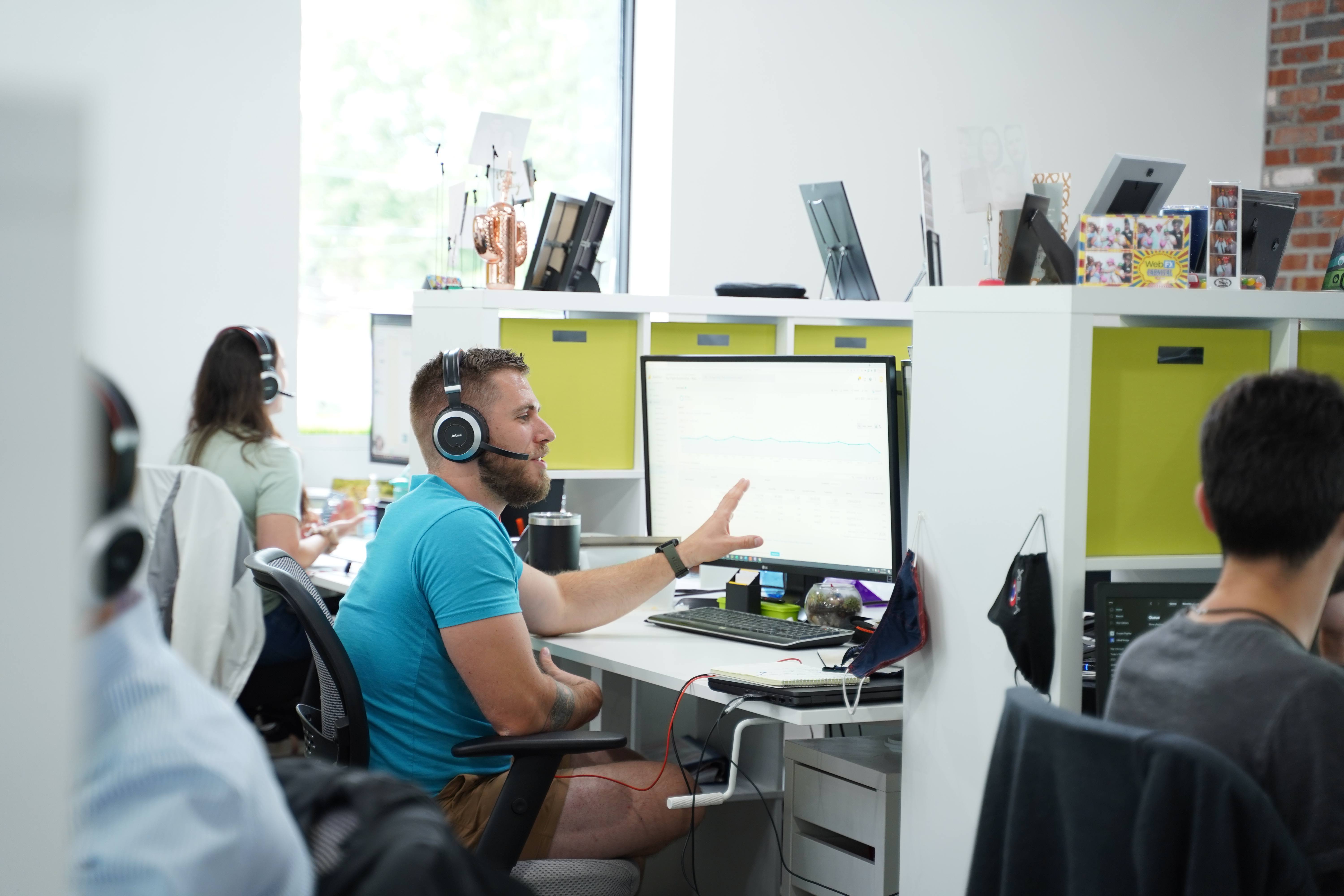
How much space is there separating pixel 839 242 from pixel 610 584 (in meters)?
1.53

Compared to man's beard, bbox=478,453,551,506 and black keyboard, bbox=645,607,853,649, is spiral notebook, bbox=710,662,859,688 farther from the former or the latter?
man's beard, bbox=478,453,551,506

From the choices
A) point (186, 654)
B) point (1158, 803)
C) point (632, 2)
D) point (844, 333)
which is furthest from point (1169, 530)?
point (632, 2)

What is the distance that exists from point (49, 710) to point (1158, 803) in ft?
2.97

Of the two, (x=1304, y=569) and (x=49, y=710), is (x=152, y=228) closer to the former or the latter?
(x=1304, y=569)

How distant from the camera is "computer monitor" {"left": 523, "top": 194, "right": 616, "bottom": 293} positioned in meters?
2.86

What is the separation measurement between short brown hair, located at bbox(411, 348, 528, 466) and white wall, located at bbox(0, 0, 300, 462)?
1.94 m

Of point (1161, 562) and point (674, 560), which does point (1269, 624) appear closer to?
point (1161, 562)

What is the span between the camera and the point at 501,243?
115 inches


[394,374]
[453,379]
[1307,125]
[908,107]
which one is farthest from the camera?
[1307,125]

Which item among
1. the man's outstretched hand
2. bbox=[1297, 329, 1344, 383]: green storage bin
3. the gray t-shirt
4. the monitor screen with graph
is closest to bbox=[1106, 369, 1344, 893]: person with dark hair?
the gray t-shirt

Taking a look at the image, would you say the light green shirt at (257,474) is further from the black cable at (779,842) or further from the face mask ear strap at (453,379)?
the black cable at (779,842)

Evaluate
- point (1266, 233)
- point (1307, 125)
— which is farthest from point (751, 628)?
point (1307, 125)

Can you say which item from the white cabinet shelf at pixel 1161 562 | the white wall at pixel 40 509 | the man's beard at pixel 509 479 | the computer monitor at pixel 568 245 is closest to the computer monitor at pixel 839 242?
the computer monitor at pixel 568 245

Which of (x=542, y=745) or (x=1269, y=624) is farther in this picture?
(x=542, y=745)
